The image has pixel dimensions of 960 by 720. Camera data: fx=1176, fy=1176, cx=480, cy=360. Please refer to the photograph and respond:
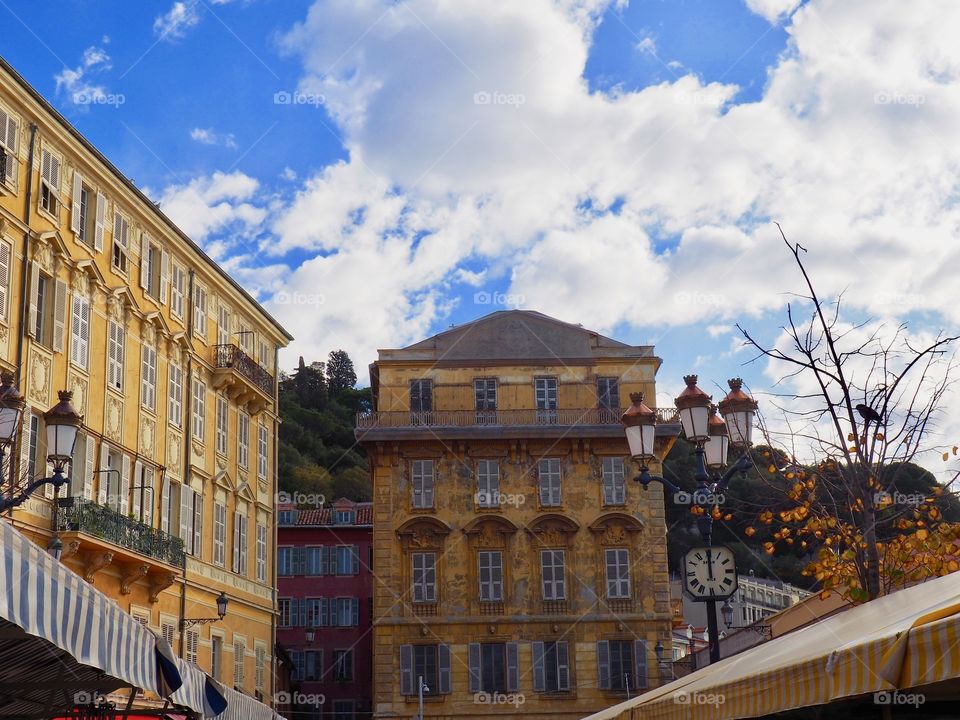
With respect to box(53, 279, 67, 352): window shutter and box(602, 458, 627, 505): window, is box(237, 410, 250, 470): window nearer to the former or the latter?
box(53, 279, 67, 352): window shutter

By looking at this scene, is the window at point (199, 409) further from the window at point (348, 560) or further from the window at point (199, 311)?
the window at point (348, 560)

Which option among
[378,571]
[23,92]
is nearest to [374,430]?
[378,571]

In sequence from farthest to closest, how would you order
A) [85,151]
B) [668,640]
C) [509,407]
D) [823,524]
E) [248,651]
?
[509,407]
[668,640]
[248,651]
[85,151]
[823,524]

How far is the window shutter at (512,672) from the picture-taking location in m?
40.1

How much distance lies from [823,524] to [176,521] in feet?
61.6

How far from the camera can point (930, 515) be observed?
1410 centimetres

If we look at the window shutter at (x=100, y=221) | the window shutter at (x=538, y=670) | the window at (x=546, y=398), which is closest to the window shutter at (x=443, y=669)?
the window shutter at (x=538, y=670)

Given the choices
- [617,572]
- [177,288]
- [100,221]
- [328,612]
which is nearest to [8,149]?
[100,221]

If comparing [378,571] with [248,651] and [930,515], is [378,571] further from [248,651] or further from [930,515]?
[930,515]

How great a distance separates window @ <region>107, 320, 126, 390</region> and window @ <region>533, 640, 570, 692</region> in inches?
777

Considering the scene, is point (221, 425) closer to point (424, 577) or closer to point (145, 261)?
point (145, 261)

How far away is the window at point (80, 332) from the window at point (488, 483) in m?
19.8

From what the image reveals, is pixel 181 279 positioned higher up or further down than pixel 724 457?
higher up

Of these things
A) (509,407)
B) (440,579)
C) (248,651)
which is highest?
(509,407)
